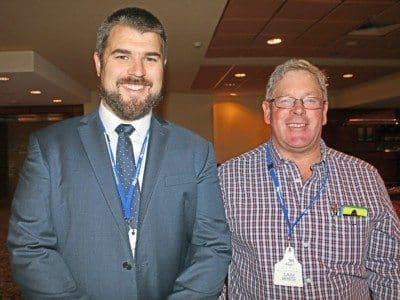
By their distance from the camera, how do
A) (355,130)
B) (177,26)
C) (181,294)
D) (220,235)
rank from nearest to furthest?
(181,294), (220,235), (177,26), (355,130)

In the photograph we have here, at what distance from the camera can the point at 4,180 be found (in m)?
11.2

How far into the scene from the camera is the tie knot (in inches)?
56.0

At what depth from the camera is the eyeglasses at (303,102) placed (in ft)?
5.81

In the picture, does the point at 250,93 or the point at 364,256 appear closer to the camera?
the point at 364,256

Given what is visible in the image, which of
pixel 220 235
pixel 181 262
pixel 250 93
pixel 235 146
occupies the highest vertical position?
pixel 250 93

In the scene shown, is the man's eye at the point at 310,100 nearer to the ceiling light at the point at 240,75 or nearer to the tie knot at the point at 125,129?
the tie knot at the point at 125,129

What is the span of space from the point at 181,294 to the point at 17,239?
1.99ft

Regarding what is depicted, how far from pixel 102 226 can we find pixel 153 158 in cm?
31

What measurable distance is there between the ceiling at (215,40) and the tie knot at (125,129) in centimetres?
282

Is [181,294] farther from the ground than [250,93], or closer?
closer

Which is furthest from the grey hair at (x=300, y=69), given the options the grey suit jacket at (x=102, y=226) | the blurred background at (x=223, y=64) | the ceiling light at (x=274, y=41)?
the ceiling light at (x=274, y=41)

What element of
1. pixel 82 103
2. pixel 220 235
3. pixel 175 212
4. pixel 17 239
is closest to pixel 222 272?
pixel 220 235

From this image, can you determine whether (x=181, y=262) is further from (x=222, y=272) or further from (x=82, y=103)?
(x=82, y=103)

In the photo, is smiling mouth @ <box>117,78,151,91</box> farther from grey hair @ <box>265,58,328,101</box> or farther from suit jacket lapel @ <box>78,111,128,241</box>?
grey hair @ <box>265,58,328,101</box>
